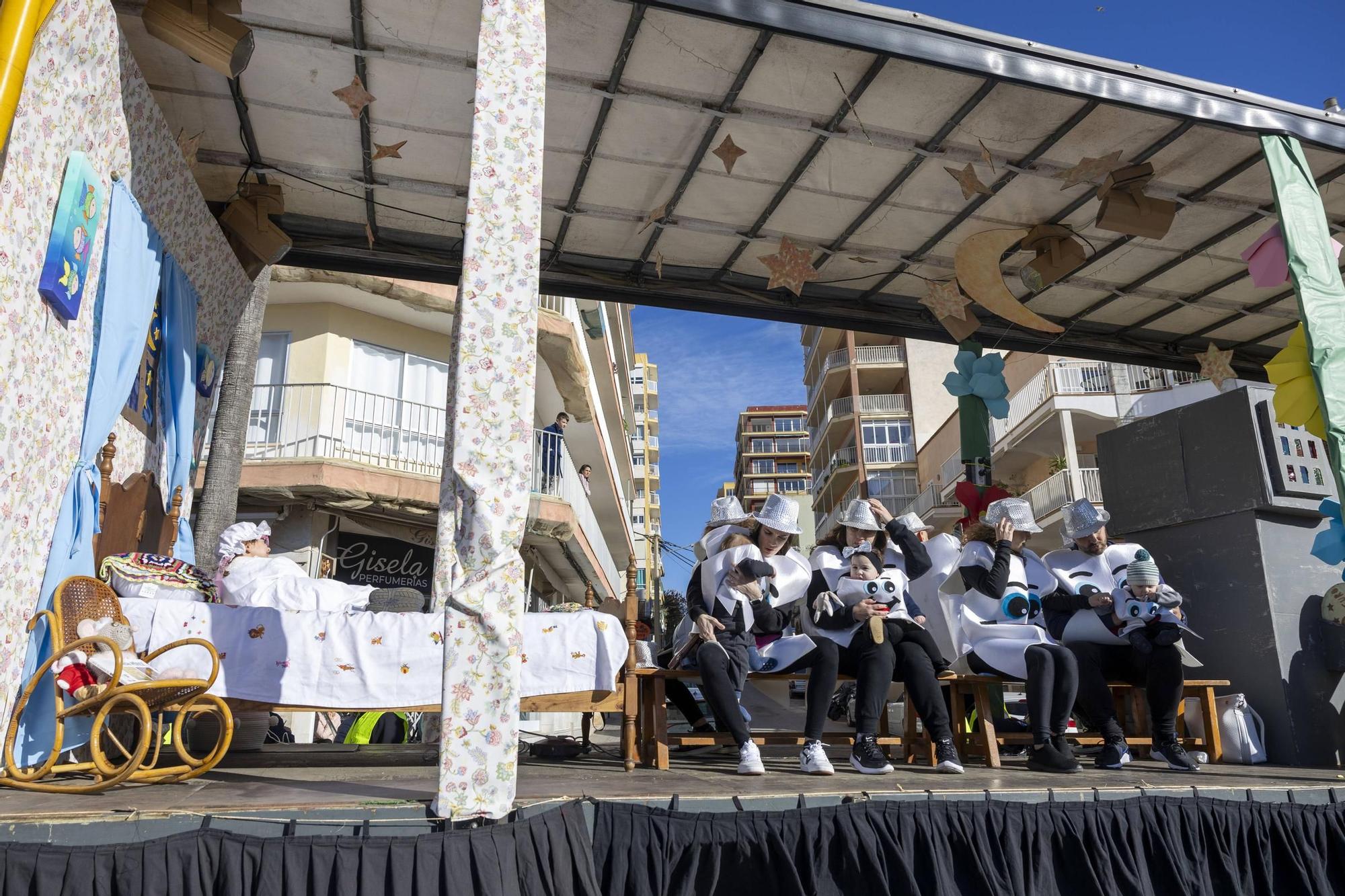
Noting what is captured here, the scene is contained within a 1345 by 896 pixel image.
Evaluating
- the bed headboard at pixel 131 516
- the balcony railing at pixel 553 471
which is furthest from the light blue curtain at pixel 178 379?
the balcony railing at pixel 553 471

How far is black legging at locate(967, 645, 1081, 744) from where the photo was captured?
501 centimetres

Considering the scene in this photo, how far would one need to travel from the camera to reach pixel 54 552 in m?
4.36

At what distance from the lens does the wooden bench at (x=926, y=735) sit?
491 centimetres

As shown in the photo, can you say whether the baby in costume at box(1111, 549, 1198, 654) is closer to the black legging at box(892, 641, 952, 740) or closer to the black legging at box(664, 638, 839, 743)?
the black legging at box(892, 641, 952, 740)

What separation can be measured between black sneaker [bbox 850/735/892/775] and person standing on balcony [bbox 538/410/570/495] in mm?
11963

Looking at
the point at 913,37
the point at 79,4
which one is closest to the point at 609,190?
the point at 913,37

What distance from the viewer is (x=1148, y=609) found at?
17.4 ft

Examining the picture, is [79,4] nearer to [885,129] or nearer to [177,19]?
[177,19]

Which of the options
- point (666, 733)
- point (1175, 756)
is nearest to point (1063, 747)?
point (1175, 756)

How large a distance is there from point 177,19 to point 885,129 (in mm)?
4042

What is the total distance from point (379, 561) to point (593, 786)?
11.9 meters

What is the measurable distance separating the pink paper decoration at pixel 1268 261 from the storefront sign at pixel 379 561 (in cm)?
1189

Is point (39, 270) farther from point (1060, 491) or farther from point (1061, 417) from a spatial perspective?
point (1061, 417)

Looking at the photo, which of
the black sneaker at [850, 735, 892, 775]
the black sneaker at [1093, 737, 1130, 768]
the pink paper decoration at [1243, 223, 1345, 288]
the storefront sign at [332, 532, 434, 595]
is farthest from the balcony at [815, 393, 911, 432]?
the black sneaker at [850, 735, 892, 775]
